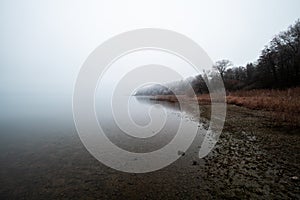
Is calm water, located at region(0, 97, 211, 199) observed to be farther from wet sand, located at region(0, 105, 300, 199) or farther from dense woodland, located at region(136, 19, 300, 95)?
dense woodland, located at region(136, 19, 300, 95)

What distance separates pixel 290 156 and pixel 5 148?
43.0 ft

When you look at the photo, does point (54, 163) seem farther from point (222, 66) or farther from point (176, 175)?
point (222, 66)

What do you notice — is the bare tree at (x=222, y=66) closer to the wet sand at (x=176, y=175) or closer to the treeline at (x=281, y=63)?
the treeline at (x=281, y=63)

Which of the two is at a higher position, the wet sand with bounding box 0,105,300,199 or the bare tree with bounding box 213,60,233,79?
the bare tree with bounding box 213,60,233,79

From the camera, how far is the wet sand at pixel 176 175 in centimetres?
403

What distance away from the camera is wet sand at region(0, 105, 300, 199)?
403 cm

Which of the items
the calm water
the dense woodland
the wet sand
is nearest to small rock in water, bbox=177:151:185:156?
the wet sand

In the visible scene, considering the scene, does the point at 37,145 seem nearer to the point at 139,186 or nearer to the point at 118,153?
the point at 118,153

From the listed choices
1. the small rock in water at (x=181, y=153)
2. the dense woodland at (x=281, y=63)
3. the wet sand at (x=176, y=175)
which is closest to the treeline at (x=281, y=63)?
the dense woodland at (x=281, y=63)

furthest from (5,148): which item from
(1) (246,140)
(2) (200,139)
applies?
(1) (246,140)

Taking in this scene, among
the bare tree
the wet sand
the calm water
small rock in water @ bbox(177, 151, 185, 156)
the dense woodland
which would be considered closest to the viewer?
the wet sand

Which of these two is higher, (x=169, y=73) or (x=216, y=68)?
(x=216, y=68)

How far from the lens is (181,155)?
657 centimetres

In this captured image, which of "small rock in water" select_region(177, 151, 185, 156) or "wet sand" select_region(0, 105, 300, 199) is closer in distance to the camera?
"wet sand" select_region(0, 105, 300, 199)
